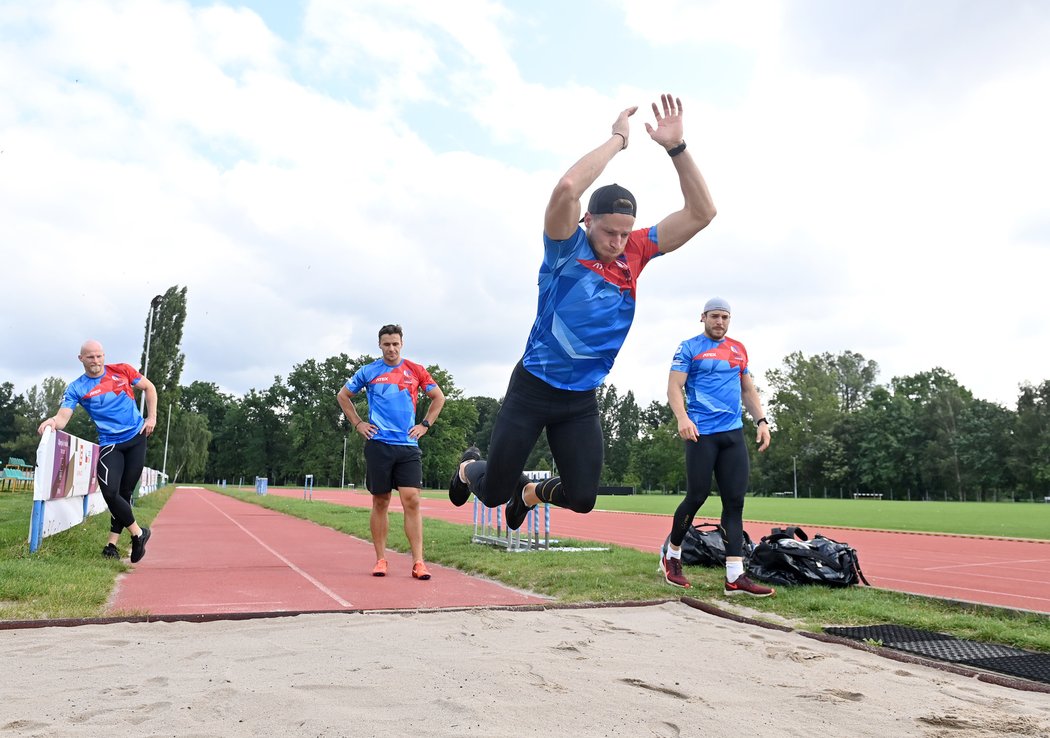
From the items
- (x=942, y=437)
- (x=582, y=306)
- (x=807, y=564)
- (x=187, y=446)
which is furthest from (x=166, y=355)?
(x=942, y=437)

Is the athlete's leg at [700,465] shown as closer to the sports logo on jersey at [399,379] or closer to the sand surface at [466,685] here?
the sand surface at [466,685]

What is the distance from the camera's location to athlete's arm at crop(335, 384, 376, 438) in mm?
6238

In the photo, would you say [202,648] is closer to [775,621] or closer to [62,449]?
Result: [775,621]

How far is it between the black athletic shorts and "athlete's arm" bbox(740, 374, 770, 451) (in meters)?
2.79

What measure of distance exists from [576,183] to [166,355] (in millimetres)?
45315

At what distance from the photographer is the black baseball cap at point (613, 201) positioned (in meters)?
3.36

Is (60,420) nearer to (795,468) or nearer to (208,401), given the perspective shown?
(795,468)

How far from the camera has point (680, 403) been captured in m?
5.87

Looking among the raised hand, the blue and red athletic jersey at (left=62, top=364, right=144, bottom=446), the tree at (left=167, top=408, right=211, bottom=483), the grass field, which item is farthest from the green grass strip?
the tree at (left=167, top=408, right=211, bottom=483)

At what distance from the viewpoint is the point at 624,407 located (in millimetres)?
113875

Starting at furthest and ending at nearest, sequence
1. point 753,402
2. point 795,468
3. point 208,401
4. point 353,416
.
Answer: point 208,401 → point 795,468 → point 353,416 → point 753,402

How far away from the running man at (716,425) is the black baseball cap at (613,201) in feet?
8.40

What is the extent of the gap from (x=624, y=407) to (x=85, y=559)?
358 feet

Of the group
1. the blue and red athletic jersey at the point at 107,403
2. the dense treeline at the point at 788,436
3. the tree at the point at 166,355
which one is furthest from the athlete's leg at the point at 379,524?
the dense treeline at the point at 788,436
